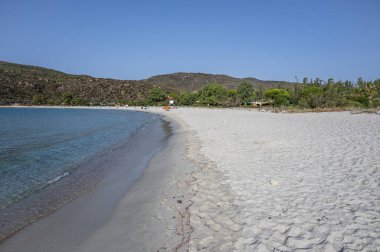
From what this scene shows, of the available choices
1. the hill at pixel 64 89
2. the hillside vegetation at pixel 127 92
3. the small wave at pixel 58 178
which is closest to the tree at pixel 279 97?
the hillside vegetation at pixel 127 92

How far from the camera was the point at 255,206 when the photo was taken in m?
5.70

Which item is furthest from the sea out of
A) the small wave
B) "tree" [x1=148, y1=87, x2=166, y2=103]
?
"tree" [x1=148, y1=87, x2=166, y2=103]

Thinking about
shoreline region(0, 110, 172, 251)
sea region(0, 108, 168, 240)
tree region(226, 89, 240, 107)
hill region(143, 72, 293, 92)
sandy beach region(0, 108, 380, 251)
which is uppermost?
hill region(143, 72, 293, 92)

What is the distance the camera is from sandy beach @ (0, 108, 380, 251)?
14.4 ft

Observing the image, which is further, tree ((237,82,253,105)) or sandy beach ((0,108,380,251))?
tree ((237,82,253,105))

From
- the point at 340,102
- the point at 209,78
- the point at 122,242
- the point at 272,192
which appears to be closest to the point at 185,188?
the point at 272,192

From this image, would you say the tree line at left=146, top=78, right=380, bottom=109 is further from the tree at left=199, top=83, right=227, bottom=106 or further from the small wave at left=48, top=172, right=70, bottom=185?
the small wave at left=48, top=172, right=70, bottom=185

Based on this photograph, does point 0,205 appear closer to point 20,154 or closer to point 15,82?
point 20,154

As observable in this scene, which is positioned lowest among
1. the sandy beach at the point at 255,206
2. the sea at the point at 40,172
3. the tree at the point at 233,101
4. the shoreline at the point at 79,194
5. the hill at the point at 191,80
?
the sea at the point at 40,172

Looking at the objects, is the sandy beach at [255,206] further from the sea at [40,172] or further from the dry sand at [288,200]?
the sea at [40,172]

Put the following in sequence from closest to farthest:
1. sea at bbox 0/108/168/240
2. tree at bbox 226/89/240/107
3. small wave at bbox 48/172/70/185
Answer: sea at bbox 0/108/168/240 → small wave at bbox 48/172/70/185 → tree at bbox 226/89/240/107

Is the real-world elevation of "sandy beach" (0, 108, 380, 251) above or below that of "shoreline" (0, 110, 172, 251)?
above

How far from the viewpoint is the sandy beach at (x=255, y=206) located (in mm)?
4402

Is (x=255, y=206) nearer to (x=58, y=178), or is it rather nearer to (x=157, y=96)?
(x=58, y=178)
